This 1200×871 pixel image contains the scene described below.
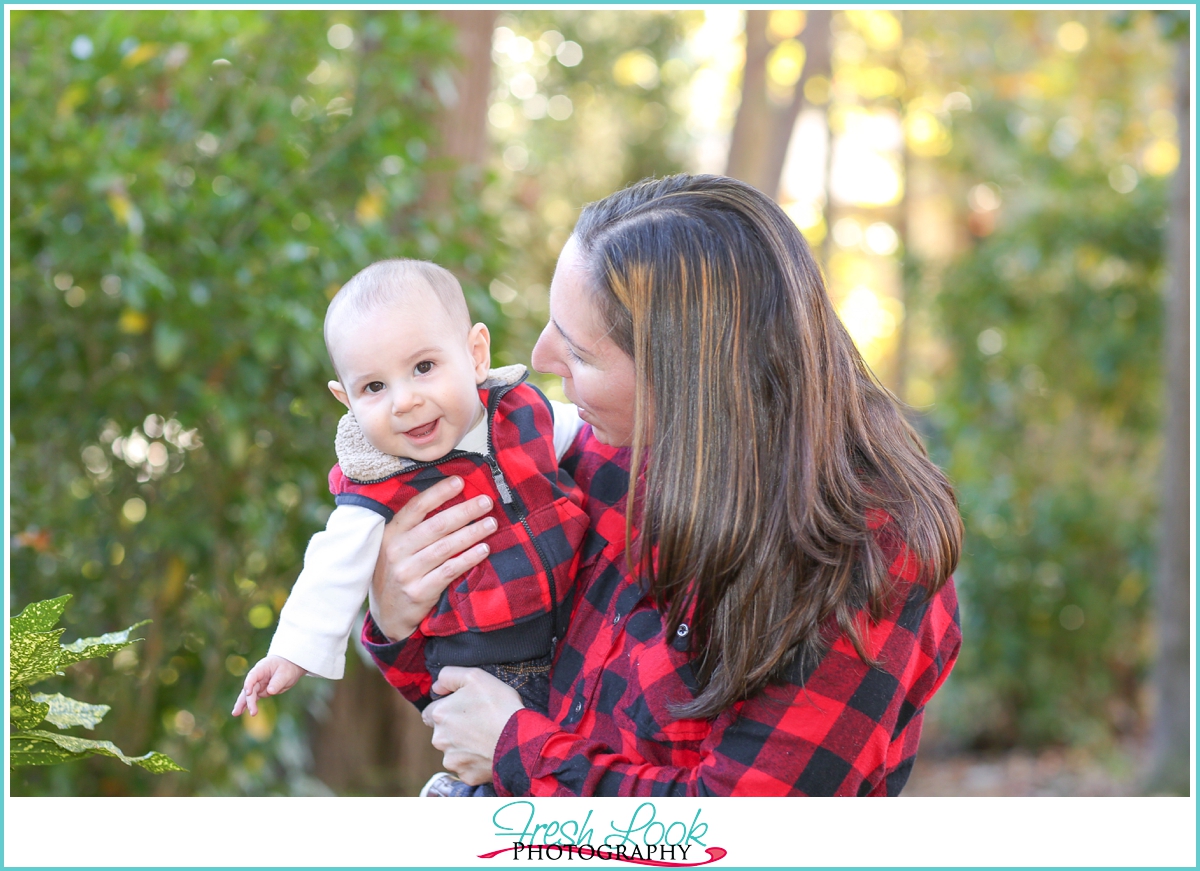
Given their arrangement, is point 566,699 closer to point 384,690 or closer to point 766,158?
point 384,690

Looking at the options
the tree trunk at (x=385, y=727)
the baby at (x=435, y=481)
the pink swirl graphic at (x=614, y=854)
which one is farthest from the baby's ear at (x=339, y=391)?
the tree trunk at (x=385, y=727)

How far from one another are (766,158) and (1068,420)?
2.11 meters

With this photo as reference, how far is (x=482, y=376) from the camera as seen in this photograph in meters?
1.33

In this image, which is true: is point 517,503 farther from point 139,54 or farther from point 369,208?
point 139,54

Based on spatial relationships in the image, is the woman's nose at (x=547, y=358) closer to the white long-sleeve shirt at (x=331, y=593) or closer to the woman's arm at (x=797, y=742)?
the white long-sleeve shirt at (x=331, y=593)

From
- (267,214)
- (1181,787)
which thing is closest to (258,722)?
(267,214)

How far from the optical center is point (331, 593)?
1.22 meters

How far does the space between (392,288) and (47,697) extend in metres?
0.61

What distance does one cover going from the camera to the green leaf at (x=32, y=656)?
106 cm

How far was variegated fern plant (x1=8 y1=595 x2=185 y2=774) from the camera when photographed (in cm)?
105

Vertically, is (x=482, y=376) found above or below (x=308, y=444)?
above

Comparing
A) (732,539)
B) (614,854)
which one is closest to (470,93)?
(732,539)

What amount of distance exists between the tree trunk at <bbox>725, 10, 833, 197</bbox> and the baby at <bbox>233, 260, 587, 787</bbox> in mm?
4269

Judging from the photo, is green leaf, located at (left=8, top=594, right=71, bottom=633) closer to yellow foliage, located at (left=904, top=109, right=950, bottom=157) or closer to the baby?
the baby
